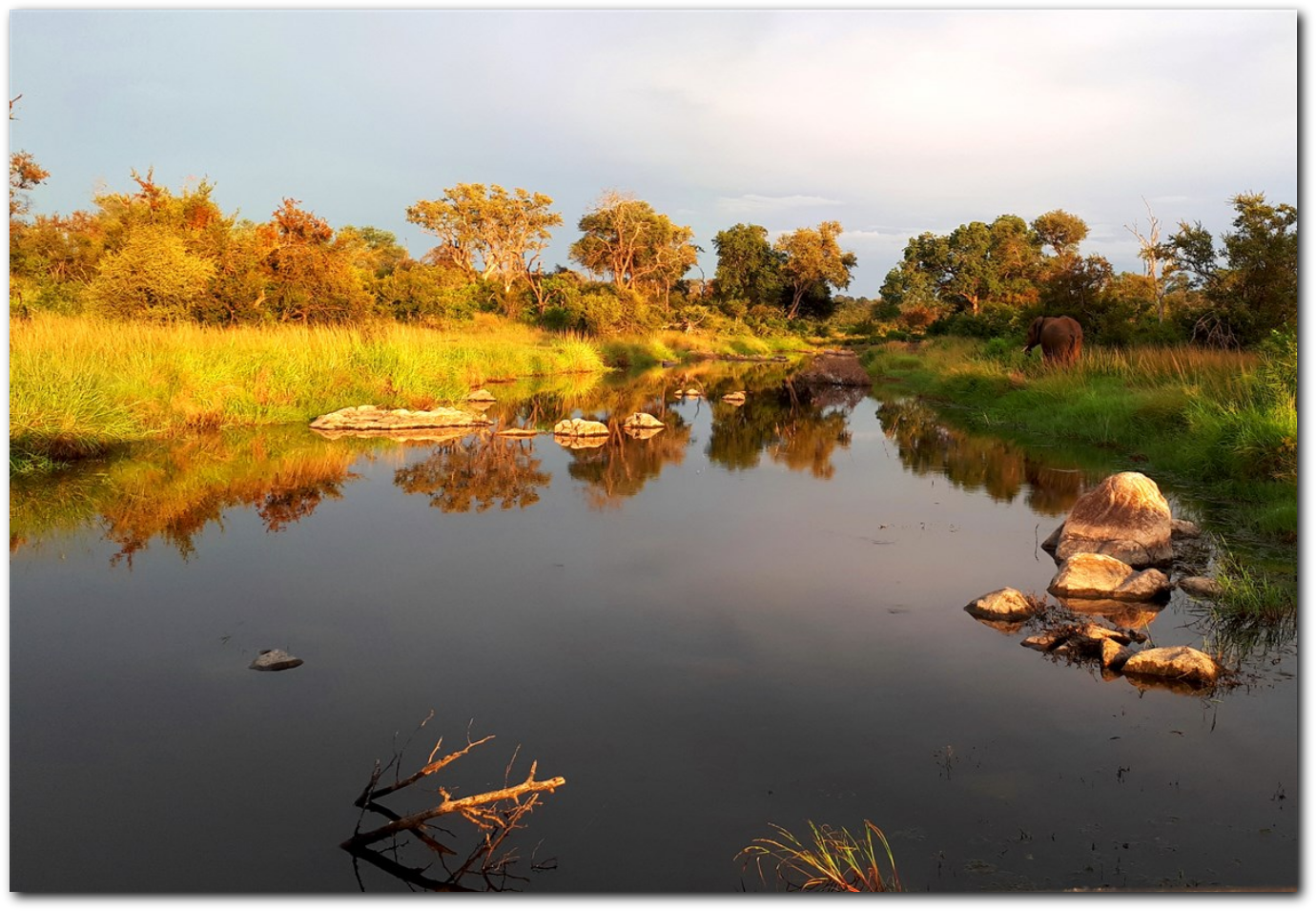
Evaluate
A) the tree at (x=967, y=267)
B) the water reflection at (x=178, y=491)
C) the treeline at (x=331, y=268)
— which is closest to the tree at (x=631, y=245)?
the treeline at (x=331, y=268)

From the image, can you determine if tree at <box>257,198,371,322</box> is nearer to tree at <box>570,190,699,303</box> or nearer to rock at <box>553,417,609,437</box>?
rock at <box>553,417,609,437</box>

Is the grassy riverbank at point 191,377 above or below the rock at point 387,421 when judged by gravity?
above

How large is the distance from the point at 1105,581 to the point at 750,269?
2419 inches

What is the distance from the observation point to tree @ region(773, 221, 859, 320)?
6588 centimetres

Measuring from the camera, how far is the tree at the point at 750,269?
66.1m

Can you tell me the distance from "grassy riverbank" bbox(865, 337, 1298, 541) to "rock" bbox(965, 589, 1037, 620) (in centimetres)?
326

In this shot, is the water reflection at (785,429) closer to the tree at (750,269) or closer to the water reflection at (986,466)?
the water reflection at (986,466)

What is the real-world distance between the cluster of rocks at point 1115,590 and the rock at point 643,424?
10.7 m

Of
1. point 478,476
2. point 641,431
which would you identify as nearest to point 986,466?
point 641,431

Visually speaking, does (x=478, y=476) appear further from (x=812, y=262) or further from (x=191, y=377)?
(x=812, y=262)

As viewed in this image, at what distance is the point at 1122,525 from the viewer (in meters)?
8.27

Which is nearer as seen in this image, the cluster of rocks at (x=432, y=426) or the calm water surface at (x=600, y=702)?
Answer: the calm water surface at (x=600, y=702)

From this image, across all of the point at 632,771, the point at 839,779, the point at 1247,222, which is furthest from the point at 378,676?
the point at 1247,222
